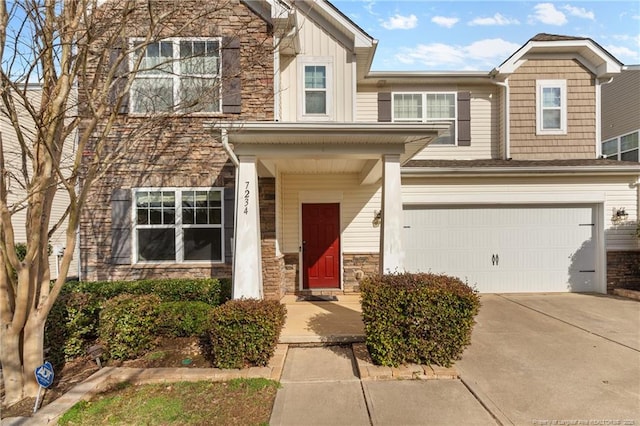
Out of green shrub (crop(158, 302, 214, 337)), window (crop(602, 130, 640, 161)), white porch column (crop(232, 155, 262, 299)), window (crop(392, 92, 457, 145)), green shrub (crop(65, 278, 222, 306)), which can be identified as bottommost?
green shrub (crop(158, 302, 214, 337))

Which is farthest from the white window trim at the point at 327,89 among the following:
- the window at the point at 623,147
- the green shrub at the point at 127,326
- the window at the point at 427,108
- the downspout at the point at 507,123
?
the window at the point at 623,147

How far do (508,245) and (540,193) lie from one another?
145 cm

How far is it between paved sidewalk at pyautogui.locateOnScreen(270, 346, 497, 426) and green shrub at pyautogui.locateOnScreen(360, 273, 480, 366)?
1.05 ft

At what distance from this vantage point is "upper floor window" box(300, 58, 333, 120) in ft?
24.7

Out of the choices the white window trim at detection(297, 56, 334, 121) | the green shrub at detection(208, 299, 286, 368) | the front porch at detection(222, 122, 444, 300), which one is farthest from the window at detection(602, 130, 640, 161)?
the green shrub at detection(208, 299, 286, 368)

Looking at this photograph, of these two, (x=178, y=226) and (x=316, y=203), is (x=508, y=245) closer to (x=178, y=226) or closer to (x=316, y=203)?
(x=316, y=203)

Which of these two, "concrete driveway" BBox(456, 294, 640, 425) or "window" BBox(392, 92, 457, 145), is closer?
"concrete driveway" BBox(456, 294, 640, 425)

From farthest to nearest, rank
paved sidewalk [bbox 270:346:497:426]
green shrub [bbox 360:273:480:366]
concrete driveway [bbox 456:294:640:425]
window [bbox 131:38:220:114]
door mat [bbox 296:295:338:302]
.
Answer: door mat [bbox 296:295:338:302], window [bbox 131:38:220:114], green shrub [bbox 360:273:480:366], concrete driveway [bbox 456:294:640:425], paved sidewalk [bbox 270:346:497:426]

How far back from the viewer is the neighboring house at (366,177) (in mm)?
6547

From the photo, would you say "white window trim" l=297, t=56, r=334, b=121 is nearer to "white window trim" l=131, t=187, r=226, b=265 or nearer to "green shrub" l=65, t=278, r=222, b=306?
"white window trim" l=131, t=187, r=226, b=265

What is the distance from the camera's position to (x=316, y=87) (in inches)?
298

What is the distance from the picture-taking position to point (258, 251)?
15.7 ft

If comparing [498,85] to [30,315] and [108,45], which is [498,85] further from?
[30,315]

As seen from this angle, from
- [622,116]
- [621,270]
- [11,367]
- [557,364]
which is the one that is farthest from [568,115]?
[11,367]
